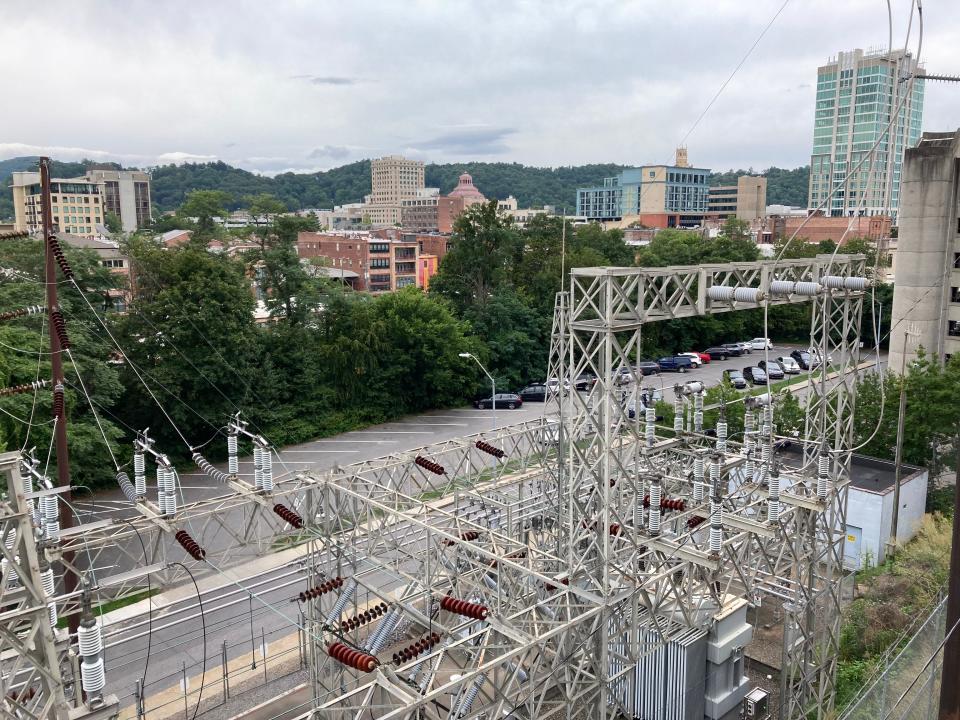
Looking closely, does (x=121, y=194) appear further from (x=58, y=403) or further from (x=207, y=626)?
(x=58, y=403)

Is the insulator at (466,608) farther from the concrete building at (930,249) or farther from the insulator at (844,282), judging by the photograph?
the concrete building at (930,249)

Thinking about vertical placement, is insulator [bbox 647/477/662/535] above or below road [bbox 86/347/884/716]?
above

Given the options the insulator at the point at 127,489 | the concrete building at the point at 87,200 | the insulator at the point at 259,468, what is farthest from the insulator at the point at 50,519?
the concrete building at the point at 87,200

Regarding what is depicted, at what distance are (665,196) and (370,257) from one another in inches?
2474

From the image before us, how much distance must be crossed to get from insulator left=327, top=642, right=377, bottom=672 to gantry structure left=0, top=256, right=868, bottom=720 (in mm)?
30

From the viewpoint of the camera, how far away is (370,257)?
66.5 m

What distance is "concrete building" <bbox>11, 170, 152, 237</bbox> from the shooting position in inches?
2749

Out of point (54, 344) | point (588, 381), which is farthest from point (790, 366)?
point (54, 344)

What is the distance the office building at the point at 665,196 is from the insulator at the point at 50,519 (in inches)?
4015

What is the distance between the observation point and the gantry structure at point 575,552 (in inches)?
392

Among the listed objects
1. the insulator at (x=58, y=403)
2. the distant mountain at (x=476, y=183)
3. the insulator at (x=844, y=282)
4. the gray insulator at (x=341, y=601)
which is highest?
the distant mountain at (x=476, y=183)

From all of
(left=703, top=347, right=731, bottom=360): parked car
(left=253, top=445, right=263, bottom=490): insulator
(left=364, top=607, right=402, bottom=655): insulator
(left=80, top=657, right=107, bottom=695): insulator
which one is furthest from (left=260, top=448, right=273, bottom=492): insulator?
(left=703, top=347, right=731, bottom=360): parked car

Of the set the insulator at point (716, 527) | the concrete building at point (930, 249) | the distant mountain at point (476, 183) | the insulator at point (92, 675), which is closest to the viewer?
the insulator at point (92, 675)

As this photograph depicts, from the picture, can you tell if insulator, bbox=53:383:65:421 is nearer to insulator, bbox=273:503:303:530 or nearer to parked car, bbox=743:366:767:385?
insulator, bbox=273:503:303:530
